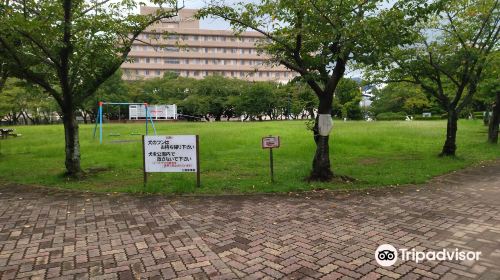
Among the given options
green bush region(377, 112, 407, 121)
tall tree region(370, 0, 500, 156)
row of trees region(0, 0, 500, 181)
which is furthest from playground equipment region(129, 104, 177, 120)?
green bush region(377, 112, 407, 121)

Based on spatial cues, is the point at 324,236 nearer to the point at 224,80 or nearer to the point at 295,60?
the point at 295,60

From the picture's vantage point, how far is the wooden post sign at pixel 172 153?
322 inches

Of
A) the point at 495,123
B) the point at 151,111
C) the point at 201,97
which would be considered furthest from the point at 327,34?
the point at 201,97

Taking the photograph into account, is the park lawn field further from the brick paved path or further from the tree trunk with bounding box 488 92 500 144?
the tree trunk with bounding box 488 92 500 144

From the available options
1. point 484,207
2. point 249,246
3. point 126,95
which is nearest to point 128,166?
point 249,246

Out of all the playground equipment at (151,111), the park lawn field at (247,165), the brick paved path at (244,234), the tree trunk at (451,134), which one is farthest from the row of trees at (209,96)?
the brick paved path at (244,234)

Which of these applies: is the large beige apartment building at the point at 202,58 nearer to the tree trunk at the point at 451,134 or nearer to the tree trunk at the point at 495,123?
the tree trunk at the point at 495,123

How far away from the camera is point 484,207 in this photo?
6.56 m

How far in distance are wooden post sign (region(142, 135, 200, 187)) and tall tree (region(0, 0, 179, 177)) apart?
2667 mm

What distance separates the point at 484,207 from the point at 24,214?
774 centimetres

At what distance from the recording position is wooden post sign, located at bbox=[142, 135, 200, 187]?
8.19 meters

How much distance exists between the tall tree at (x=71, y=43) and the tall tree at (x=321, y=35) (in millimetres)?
2502

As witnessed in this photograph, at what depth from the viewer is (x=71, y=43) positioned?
912 centimetres

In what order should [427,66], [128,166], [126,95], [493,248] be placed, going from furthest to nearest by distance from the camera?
[126,95] → [427,66] → [128,166] → [493,248]
